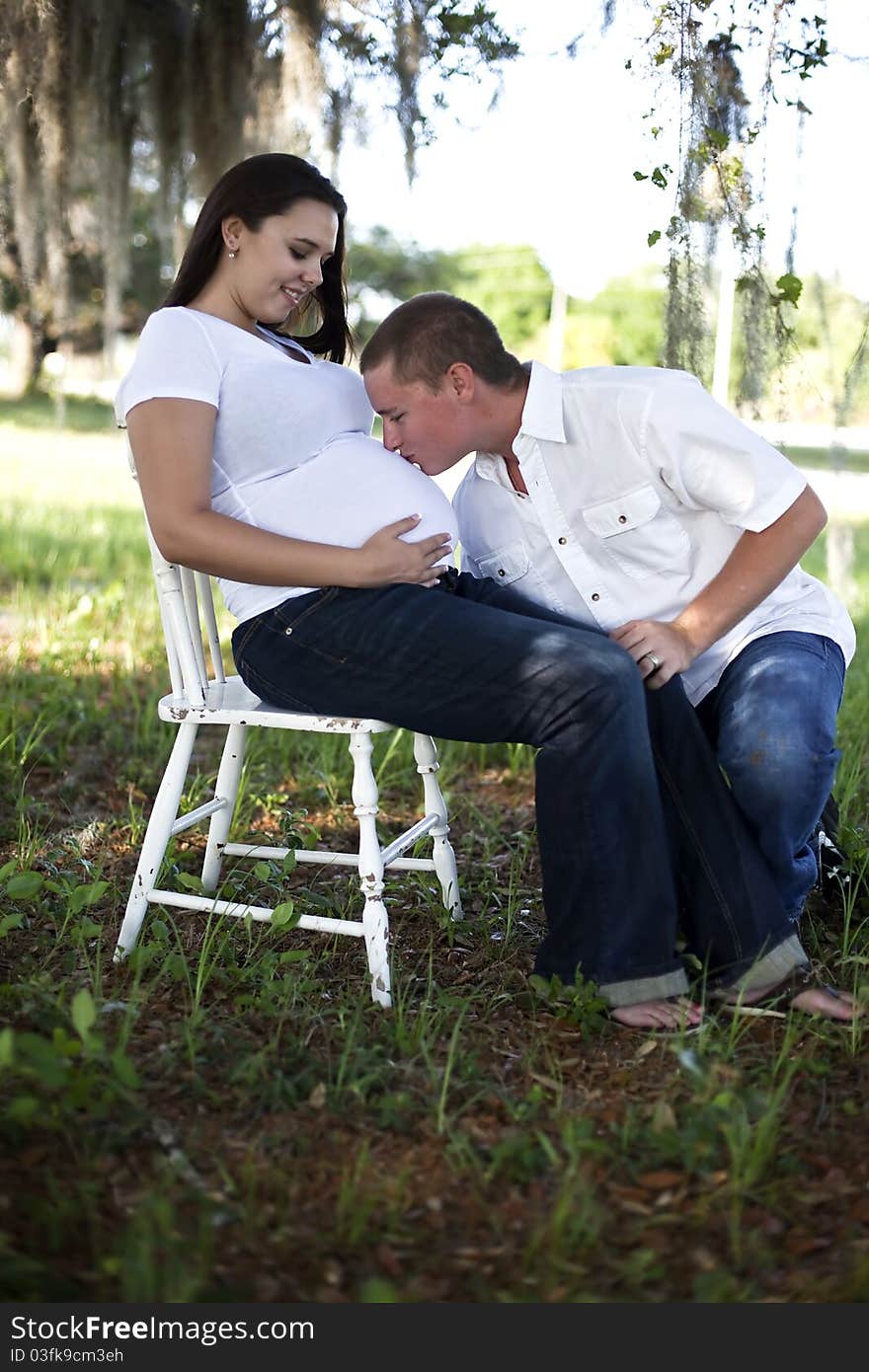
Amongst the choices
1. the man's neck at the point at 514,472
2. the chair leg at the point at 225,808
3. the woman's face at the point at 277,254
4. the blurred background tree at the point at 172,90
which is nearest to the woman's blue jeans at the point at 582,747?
the man's neck at the point at 514,472

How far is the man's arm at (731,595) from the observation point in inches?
89.0

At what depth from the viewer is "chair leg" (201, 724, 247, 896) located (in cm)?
270

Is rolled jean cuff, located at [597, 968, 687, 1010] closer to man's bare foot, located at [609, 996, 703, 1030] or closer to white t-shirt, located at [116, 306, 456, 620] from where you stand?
man's bare foot, located at [609, 996, 703, 1030]

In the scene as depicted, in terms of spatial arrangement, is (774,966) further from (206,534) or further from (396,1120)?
(206,534)

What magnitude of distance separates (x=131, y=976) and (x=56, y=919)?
292 mm

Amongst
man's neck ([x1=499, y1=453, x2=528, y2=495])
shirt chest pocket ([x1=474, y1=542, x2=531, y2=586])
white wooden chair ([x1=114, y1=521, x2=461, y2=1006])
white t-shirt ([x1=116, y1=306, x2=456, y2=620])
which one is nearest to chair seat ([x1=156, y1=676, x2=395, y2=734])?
white wooden chair ([x1=114, y1=521, x2=461, y2=1006])

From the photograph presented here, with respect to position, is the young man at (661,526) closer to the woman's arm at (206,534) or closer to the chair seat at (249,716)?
the woman's arm at (206,534)

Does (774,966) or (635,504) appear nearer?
(774,966)

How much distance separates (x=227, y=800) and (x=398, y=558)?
0.80m

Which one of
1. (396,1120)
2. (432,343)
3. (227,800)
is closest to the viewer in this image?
(396,1120)

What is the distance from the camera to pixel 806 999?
216 centimetres

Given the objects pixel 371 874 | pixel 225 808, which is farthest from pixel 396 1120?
pixel 225 808

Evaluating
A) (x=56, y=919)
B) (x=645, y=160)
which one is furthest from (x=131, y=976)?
(x=645, y=160)

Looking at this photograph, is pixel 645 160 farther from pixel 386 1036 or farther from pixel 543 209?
pixel 543 209
